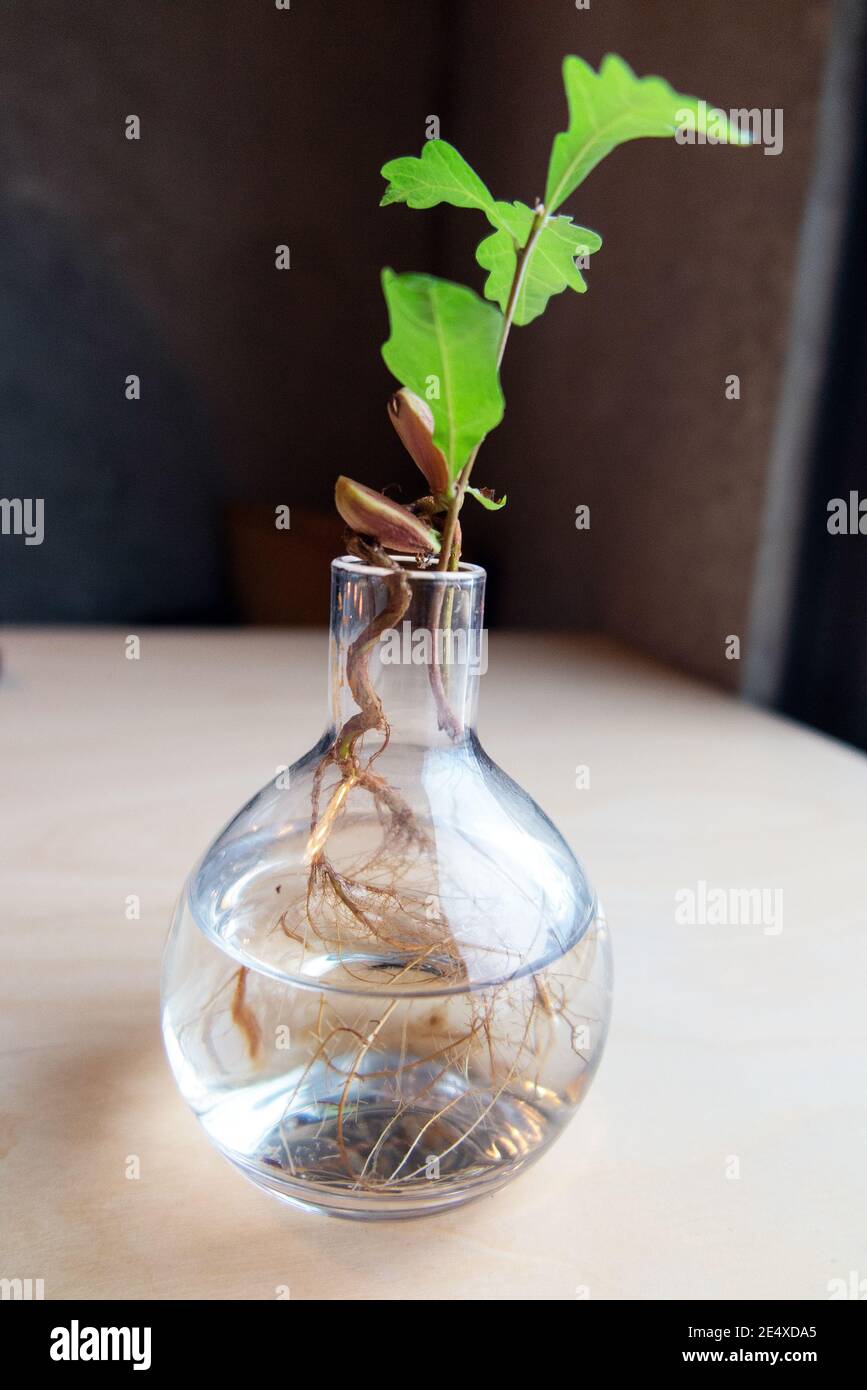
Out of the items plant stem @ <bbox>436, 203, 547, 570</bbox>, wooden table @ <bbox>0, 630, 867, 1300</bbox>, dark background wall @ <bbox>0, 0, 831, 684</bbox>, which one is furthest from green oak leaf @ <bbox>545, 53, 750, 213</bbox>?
dark background wall @ <bbox>0, 0, 831, 684</bbox>

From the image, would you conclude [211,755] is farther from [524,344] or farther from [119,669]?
[524,344]

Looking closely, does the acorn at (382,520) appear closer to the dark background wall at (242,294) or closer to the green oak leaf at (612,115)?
the green oak leaf at (612,115)

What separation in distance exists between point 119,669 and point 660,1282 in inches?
34.1

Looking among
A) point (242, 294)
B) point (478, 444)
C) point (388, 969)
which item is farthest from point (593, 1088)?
point (242, 294)

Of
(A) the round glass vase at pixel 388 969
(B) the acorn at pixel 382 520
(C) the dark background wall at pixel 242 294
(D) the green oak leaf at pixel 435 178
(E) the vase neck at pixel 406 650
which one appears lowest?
(A) the round glass vase at pixel 388 969

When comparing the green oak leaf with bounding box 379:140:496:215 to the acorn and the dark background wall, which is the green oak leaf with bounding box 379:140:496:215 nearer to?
the acorn

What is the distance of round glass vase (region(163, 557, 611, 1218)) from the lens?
297mm

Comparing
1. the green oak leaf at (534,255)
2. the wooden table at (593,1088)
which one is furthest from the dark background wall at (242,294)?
the green oak leaf at (534,255)

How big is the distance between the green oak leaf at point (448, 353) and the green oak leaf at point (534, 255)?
3 cm

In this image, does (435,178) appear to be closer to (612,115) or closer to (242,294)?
(612,115)

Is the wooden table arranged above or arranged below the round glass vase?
below

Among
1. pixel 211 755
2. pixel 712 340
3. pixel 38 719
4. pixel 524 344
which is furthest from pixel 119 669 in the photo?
pixel 524 344

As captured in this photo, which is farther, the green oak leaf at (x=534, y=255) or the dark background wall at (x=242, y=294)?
the dark background wall at (x=242, y=294)

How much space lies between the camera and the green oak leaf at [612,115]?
22 cm
